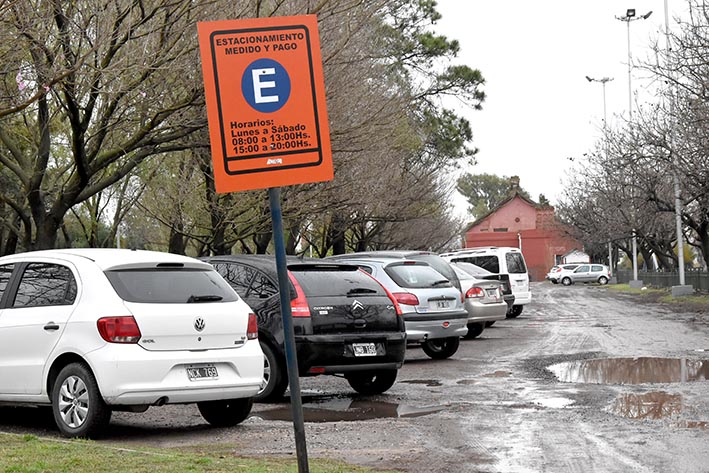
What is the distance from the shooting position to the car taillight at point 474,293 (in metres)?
23.1

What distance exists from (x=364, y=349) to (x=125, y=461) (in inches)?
196

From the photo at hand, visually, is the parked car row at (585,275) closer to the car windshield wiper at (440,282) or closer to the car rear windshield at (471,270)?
the car rear windshield at (471,270)

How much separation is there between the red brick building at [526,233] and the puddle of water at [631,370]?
84.7m

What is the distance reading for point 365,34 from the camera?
71.6 feet

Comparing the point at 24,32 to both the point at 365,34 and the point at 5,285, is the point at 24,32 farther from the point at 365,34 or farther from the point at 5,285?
the point at 365,34

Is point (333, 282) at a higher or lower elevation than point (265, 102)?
lower

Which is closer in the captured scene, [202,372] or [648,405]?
[202,372]

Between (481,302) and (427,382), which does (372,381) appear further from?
(481,302)

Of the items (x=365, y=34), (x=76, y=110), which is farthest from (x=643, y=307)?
(x=76, y=110)

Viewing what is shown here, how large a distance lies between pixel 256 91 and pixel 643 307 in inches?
1315

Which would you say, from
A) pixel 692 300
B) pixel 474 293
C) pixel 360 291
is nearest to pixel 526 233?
pixel 692 300

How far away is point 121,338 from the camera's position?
9.34 meters

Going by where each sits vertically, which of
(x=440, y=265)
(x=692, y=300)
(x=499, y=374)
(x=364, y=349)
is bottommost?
(x=692, y=300)

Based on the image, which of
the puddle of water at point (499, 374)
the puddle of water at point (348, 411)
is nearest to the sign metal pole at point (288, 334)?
the puddle of water at point (348, 411)
